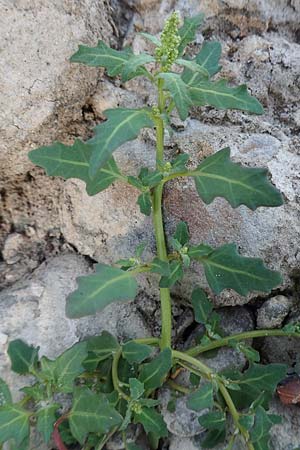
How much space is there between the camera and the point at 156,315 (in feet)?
6.11

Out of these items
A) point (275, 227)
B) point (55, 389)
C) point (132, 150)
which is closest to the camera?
point (55, 389)

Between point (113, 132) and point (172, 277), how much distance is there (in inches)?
17.6

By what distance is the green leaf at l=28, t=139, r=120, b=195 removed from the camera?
1.60 m

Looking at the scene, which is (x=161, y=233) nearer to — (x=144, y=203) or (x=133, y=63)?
(x=144, y=203)

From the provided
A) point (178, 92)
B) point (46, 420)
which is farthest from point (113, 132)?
point (46, 420)

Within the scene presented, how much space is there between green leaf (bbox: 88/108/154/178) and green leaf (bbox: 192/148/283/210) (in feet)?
0.74

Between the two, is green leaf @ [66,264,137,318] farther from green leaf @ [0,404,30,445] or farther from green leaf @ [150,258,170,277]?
green leaf @ [0,404,30,445]

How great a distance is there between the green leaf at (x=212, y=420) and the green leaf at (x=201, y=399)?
7 centimetres

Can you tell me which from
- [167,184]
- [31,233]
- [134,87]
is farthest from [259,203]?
Answer: [31,233]

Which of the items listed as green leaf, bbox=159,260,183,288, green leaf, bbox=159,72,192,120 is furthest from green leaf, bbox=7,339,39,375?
green leaf, bbox=159,72,192,120

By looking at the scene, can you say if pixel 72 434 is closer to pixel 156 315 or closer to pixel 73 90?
pixel 156 315

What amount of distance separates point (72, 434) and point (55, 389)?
130mm

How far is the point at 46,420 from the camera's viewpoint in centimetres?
148

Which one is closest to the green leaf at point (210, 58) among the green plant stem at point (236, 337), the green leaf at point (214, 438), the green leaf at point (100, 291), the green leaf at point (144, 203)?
the green leaf at point (144, 203)
